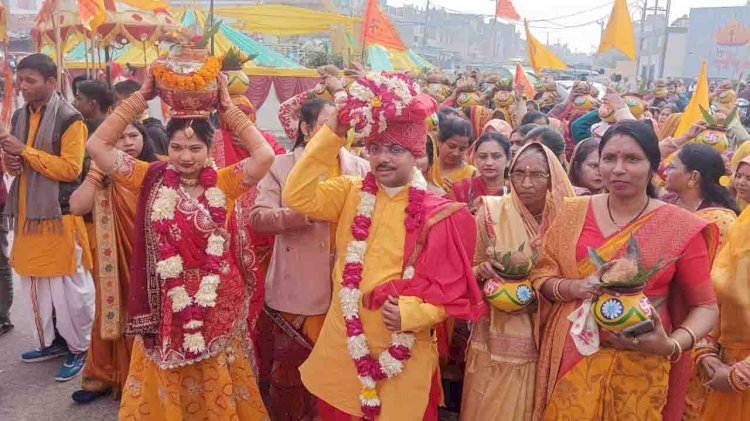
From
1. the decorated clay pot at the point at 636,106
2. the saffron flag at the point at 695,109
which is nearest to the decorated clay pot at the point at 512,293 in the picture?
the saffron flag at the point at 695,109

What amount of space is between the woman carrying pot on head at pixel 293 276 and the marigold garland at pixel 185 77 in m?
0.65

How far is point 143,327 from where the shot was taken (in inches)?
123

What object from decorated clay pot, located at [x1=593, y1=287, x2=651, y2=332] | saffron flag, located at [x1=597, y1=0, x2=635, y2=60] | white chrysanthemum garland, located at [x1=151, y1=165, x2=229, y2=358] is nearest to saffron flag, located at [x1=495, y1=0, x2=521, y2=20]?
saffron flag, located at [x1=597, y1=0, x2=635, y2=60]

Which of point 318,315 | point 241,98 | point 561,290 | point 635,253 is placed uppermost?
point 241,98

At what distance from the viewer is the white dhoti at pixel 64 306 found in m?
4.40

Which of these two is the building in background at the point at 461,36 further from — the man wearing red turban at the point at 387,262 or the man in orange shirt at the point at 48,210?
the man wearing red turban at the point at 387,262

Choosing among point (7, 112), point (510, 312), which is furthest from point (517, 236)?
point (7, 112)

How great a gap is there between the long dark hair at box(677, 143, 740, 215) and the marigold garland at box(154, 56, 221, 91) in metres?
A: 2.71

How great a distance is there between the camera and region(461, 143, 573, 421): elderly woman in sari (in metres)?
2.88

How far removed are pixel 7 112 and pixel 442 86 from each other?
943cm

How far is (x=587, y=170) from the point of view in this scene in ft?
13.0

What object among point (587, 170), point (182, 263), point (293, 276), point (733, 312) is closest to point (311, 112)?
point (293, 276)

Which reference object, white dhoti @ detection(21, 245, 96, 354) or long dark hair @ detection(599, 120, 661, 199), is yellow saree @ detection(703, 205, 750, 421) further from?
white dhoti @ detection(21, 245, 96, 354)

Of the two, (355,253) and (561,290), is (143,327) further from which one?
(561,290)
